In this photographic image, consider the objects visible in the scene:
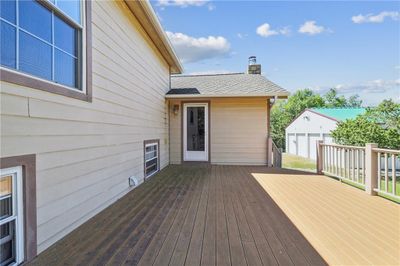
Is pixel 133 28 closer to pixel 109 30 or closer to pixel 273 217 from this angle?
pixel 109 30

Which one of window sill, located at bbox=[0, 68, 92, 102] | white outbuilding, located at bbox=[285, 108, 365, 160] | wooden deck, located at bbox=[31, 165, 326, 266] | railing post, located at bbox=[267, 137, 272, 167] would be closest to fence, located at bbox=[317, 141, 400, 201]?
railing post, located at bbox=[267, 137, 272, 167]

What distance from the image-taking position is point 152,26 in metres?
5.25

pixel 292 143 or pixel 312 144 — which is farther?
pixel 292 143

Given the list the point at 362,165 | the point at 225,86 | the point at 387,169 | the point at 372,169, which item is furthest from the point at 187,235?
the point at 225,86

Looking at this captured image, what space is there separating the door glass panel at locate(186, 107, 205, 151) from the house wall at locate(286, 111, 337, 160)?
12131 mm

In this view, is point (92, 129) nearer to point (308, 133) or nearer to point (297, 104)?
point (308, 133)

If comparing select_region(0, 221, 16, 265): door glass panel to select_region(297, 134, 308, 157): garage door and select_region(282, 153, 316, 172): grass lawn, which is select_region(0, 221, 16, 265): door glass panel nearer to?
select_region(282, 153, 316, 172): grass lawn

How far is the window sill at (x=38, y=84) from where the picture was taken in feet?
6.08

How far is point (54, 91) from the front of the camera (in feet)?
7.97

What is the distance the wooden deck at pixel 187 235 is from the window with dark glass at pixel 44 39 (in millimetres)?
1742

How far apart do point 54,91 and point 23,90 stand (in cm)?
42

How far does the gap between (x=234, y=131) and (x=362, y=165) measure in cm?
396

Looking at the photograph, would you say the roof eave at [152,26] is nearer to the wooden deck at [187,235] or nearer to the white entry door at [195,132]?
the white entry door at [195,132]

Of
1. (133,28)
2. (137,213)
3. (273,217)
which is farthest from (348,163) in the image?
(133,28)
